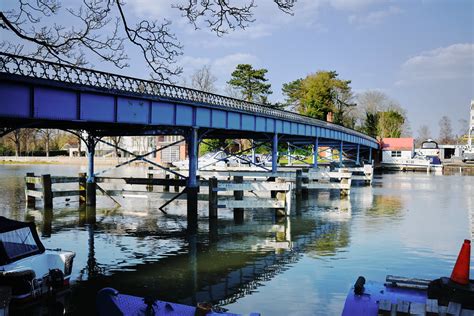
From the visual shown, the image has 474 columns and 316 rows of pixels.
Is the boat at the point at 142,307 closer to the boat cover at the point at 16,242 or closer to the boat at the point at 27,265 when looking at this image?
the boat at the point at 27,265

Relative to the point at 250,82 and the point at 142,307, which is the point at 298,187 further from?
the point at 250,82

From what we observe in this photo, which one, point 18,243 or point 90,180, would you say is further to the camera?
point 90,180

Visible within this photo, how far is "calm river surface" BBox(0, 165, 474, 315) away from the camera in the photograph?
11.2 m

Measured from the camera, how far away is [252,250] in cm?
1625

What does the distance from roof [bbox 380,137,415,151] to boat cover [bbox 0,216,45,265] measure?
84.0 meters

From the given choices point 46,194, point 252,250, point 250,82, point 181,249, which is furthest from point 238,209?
point 250,82

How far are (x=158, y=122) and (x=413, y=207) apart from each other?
1675 cm

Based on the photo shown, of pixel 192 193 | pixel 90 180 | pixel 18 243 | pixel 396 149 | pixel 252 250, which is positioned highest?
pixel 396 149

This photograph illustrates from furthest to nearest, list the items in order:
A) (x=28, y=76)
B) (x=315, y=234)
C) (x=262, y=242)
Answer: (x=315, y=234) → (x=262, y=242) → (x=28, y=76)

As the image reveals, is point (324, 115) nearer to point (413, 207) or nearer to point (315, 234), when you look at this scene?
point (413, 207)

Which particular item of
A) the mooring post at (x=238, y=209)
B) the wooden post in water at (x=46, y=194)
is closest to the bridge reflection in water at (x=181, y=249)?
the mooring post at (x=238, y=209)

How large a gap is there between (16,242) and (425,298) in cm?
790

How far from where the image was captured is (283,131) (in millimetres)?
36594

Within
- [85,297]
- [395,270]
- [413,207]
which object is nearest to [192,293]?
[85,297]
